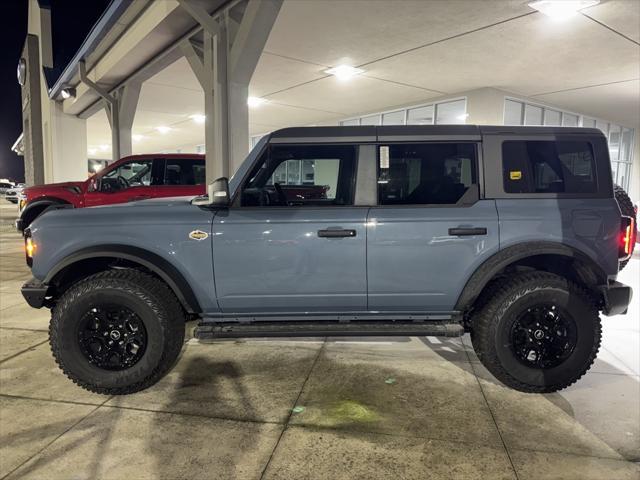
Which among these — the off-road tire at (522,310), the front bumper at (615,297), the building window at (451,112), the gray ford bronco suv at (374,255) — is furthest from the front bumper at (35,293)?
the building window at (451,112)

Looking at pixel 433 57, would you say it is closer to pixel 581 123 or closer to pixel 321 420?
pixel 321 420

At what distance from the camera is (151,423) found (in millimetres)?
3053

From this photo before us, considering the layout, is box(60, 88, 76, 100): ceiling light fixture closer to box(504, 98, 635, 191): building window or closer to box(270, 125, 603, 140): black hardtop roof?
box(504, 98, 635, 191): building window

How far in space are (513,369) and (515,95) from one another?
10.9 metres

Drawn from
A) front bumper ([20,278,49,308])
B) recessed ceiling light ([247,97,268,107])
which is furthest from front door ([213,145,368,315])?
recessed ceiling light ([247,97,268,107])

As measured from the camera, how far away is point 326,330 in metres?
3.41

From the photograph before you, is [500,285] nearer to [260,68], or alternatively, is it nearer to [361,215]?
[361,215]

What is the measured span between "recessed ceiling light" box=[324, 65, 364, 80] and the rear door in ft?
23.5

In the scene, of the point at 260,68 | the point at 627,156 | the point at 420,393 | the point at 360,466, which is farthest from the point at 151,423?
the point at 627,156

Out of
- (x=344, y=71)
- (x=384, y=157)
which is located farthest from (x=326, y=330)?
(x=344, y=71)

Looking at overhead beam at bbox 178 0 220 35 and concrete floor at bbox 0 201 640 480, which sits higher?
overhead beam at bbox 178 0 220 35

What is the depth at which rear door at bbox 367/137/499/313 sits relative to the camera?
3.37 metres

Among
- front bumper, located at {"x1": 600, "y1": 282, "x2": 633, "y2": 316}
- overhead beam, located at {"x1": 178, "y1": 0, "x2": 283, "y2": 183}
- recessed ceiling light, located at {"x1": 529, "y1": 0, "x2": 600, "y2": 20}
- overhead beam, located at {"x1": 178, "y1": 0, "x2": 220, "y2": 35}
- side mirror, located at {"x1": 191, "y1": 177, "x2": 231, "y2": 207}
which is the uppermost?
overhead beam, located at {"x1": 178, "y1": 0, "x2": 220, "y2": 35}

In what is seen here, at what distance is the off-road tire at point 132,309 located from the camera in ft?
11.0
